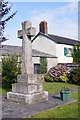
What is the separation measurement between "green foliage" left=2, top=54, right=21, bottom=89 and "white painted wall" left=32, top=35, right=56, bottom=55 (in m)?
13.7

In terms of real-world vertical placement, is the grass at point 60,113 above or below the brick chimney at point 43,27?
below

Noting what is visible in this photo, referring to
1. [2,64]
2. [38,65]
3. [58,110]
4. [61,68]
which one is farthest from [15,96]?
[38,65]

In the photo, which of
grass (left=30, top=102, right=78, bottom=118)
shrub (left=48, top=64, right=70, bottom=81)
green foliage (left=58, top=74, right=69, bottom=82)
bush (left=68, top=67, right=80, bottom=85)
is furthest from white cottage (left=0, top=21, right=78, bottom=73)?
grass (left=30, top=102, right=78, bottom=118)

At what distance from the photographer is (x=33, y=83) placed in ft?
31.8

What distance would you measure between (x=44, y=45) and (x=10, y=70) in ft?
50.6

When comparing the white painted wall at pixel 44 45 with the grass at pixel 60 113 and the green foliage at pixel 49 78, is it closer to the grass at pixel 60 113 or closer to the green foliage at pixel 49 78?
the green foliage at pixel 49 78

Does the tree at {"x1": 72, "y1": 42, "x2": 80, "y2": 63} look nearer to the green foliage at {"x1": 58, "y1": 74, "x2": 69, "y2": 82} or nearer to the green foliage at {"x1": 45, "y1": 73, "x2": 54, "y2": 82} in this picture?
the green foliage at {"x1": 45, "y1": 73, "x2": 54, "y2": 82}

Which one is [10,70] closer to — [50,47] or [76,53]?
[50,47]

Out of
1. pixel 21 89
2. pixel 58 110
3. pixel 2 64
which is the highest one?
pixel 2 64

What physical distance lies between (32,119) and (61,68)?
590 inches

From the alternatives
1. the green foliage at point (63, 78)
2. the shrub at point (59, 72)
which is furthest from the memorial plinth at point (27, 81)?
the shrub at point (59, 72)

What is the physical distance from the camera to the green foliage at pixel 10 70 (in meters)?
13.6

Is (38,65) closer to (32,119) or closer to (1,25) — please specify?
(1,25)

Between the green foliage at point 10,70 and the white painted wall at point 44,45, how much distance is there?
13723mm
